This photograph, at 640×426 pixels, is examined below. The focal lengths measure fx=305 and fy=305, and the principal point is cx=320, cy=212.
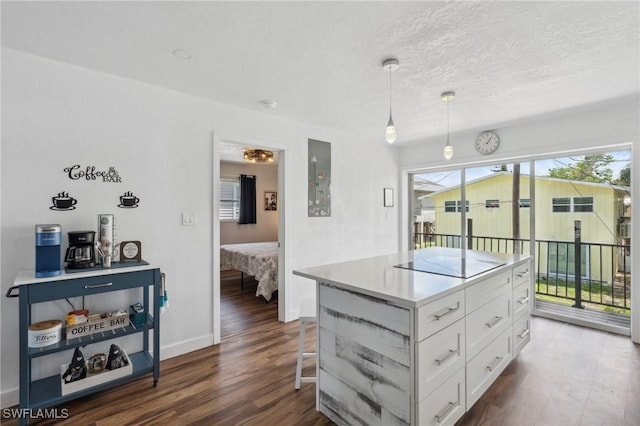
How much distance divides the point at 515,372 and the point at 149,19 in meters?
3.54

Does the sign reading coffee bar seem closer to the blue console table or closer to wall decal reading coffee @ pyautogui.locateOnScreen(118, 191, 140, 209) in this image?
wall decal reading coffee @ pyautogui.locateOnScreen(118, 191, 140, 209)

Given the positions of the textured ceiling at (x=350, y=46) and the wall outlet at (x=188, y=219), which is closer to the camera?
the textured ceiling at (x=350, y=46)

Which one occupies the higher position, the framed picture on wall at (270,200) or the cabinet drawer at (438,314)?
the framed picture on wall at (270,200)

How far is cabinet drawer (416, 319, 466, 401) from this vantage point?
149 cm

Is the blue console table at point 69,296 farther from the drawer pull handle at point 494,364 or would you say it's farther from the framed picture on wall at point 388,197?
the framed picture on wall at point 388,197

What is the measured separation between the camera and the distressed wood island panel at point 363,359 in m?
1.51

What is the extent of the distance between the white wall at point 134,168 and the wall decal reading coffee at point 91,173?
0.04 m

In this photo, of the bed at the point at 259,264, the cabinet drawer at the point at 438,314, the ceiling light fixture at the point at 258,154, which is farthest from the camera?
the ceiling light fixture at the point at 258,154

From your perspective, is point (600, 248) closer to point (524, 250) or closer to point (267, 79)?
point (524, 250)

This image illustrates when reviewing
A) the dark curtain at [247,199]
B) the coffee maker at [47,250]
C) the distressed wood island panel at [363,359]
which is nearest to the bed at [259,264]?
the dark curtain at [247,199]

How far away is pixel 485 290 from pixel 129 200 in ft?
9.06

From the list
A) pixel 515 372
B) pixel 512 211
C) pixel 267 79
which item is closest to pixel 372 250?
pixel 512 211


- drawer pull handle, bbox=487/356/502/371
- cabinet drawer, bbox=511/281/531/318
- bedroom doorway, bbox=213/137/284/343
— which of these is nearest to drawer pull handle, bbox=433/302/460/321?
drawer pull handle, bbox=487/356/502/371

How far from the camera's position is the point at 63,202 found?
2.22 m
